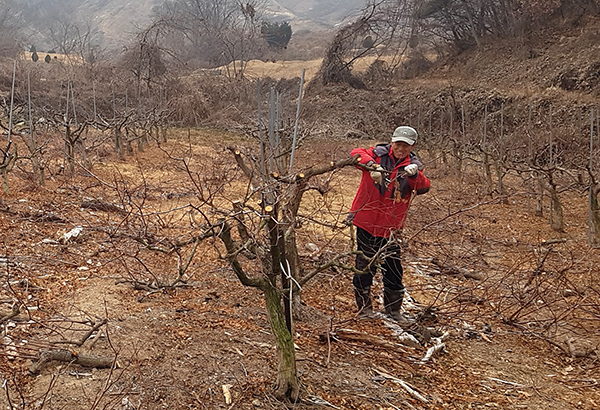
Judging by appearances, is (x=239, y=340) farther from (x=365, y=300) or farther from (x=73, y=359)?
(x=365, y=300)

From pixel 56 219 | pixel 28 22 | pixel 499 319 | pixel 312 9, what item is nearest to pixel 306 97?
pixel 56 219

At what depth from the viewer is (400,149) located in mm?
3656

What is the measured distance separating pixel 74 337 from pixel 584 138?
1338 centimetres

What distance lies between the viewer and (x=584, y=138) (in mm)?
12992

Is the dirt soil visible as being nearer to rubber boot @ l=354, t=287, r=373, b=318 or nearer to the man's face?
rubber boot @ l=354, t=287, r=373, b=318

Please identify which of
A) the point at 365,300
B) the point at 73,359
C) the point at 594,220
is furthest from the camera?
the point at 594,220

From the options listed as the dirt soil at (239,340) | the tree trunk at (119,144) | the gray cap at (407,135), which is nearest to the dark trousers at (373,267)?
the dirt soil at (239,340)

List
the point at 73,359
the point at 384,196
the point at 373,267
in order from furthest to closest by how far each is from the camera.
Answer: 1. the point at 373,267
2. the point at 384,196
3. the point at 73,359

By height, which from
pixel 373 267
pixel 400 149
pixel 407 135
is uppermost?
pixel 407 135

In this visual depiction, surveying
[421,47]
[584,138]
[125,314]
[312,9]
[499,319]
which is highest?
[312,9]

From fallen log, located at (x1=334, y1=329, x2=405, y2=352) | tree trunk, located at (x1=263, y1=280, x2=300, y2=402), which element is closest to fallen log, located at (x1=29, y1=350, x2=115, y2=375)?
tree trunk, located at (x1=263, y1=280, x2=300, y2=402)

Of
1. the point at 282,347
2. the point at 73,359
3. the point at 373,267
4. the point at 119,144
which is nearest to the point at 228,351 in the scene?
the point at 282,347

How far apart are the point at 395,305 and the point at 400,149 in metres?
1.29

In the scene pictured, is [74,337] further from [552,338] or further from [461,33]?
[461,33]
